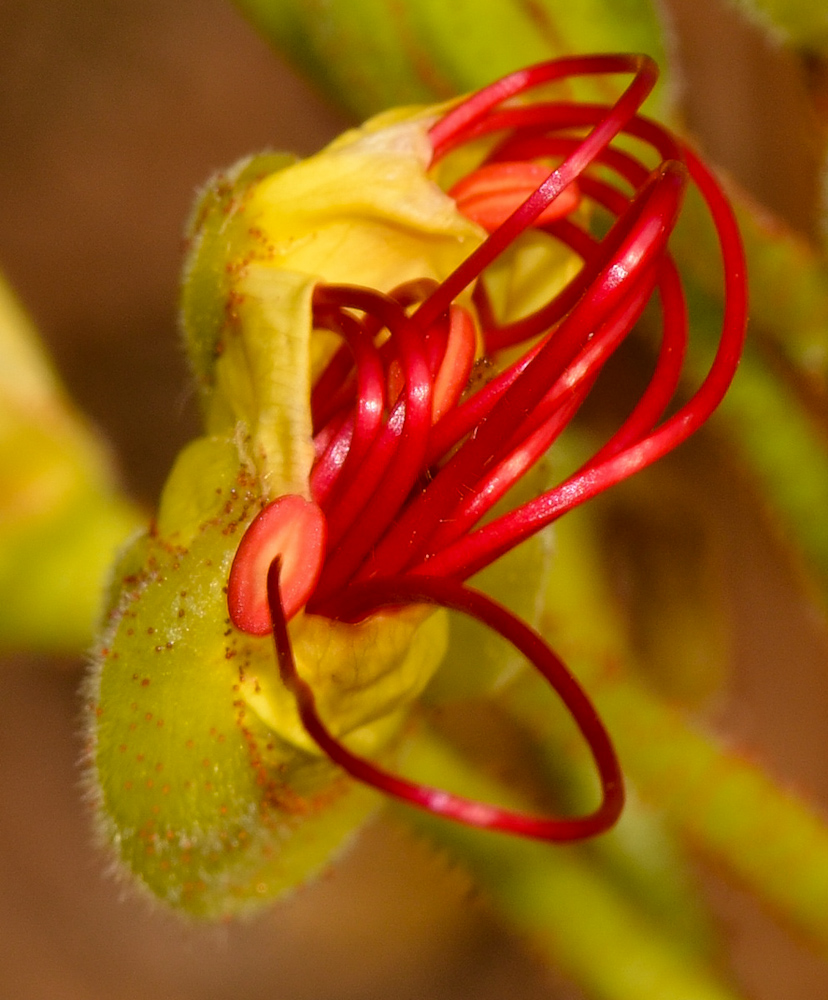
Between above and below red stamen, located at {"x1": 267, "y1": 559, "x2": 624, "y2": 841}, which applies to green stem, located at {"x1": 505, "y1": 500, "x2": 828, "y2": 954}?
below

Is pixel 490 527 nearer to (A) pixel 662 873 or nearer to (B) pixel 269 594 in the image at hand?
(B) pixel 269 594

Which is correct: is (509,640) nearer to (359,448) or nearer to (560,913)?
(359,448)

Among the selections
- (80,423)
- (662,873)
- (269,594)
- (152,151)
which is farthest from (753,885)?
(152,151)

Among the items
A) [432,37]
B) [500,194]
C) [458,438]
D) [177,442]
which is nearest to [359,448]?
[458,438]

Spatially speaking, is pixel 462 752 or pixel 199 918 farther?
pixel 462 752

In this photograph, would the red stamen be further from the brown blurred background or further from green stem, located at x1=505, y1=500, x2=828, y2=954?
the brown blurred background

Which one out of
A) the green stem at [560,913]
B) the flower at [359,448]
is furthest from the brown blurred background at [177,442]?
the flower at [359,448]

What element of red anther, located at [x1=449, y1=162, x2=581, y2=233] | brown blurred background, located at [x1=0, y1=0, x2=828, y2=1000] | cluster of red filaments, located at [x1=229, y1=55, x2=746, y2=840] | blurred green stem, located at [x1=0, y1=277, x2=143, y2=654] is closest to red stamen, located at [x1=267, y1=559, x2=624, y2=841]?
cluster of red filaments, located at [x1=229, y1=55, x2=746, y2=840]

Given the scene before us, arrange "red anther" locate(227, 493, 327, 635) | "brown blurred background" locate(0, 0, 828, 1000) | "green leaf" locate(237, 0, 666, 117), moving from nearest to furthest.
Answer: "red anther" locate(227, 493, 327, 635) < "green leaf" locate(237, 0, 666, 117) < "brown blurred background" locate(0, 0, 828, 1000)
